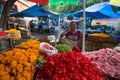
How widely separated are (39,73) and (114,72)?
3.98 feet

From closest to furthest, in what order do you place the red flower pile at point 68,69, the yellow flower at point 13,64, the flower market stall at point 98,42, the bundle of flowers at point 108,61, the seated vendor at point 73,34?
the red flower pile at point 68,69 < the yellow flower at point 13,64 < the bundle of flowers at point 108,61 < the seated vendor at point 73,34 < the flower market stall at point 98,42

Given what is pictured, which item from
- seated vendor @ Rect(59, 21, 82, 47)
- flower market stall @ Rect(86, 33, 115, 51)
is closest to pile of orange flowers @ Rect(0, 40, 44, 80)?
seated vendor @ Rect(59, 21, 82, 47)

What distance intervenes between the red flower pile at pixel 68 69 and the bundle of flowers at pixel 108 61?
1.52 feet

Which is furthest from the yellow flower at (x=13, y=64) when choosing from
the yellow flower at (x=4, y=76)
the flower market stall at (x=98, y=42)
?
the flower market stall at (x=98, y=42)

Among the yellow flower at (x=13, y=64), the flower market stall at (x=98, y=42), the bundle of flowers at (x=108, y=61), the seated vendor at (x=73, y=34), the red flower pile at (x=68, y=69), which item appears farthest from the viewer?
the flower market stall at (x=98, y=42)

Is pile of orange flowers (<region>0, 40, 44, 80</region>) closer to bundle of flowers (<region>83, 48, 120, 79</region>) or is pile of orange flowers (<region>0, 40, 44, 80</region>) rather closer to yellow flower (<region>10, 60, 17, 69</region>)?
yellow flower (<region>10, 60, 17, 69</region>)

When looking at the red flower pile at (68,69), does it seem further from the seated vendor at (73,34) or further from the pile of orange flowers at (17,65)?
the seated vendor at (73,34)

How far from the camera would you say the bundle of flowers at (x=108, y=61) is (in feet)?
14.0

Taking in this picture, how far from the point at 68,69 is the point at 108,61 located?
1228 mm

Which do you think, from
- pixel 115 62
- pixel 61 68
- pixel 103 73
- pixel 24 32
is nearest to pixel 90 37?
pixel 115 62

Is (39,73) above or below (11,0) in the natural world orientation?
below

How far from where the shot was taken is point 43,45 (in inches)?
175

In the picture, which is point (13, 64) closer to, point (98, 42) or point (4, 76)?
point (4, 76)

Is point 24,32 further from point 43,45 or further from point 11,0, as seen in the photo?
point 43,45
